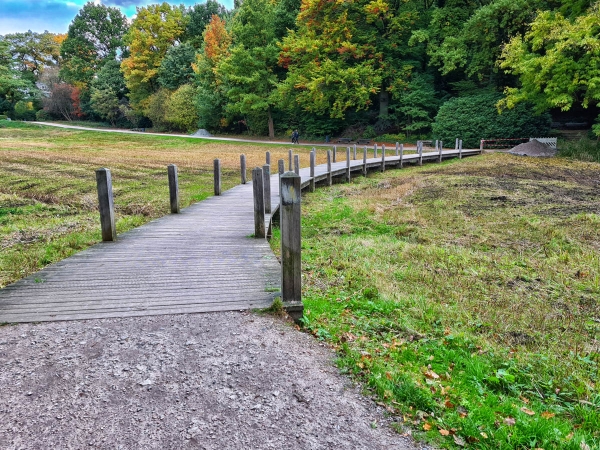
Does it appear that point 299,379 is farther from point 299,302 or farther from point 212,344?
point 299,302

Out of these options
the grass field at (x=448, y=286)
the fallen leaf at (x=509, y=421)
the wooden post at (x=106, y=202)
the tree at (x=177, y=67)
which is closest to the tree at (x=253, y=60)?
the tree at (x=177, y=67)

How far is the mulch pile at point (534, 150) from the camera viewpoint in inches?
857

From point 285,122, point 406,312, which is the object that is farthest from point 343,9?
point 406,312

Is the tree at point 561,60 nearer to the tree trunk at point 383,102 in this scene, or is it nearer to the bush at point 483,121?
the bush at point 483,121

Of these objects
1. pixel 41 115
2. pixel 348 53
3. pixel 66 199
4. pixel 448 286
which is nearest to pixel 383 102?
pixel 348 53

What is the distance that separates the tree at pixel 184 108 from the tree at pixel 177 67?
7.15 feet

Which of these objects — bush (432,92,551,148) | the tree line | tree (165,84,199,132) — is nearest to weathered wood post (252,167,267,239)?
the tree line

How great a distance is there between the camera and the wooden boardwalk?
12.4 feet

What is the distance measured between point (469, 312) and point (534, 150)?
20.9 m

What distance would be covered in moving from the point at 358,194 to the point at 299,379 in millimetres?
10531

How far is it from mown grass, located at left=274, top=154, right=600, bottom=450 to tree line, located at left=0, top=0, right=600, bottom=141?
13733 mm

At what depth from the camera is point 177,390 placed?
2.69 meters

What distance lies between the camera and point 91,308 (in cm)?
376

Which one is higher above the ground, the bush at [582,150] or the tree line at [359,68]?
the tree line at [359,68]
